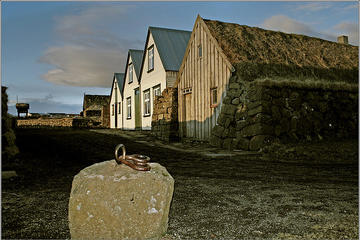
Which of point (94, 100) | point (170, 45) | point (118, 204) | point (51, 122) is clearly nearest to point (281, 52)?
point (170, 45)

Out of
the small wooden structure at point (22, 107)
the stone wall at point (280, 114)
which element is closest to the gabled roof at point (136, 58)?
the stone wall at point (280, 114)

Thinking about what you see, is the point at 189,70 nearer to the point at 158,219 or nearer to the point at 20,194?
the point at 20,194

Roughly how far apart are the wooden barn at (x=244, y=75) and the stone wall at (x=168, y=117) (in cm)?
39

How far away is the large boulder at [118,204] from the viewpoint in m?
2.77

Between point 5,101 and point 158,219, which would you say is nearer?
point 158,219

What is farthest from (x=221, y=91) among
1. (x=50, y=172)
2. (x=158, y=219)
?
(x=158, y=219)

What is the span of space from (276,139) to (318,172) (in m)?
4.65

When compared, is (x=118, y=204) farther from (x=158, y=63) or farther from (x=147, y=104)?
(x=147, y=104)

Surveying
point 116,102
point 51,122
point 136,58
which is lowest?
point 51,122

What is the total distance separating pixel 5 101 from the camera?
6398 mm

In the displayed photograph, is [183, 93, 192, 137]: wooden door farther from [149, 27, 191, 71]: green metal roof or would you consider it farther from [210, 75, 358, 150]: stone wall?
[149, 27, 191, 71]: green metal roof

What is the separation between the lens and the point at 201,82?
15.5 meters

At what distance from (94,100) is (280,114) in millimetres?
34833

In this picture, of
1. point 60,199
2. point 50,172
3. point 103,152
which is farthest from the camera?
point 103,152
